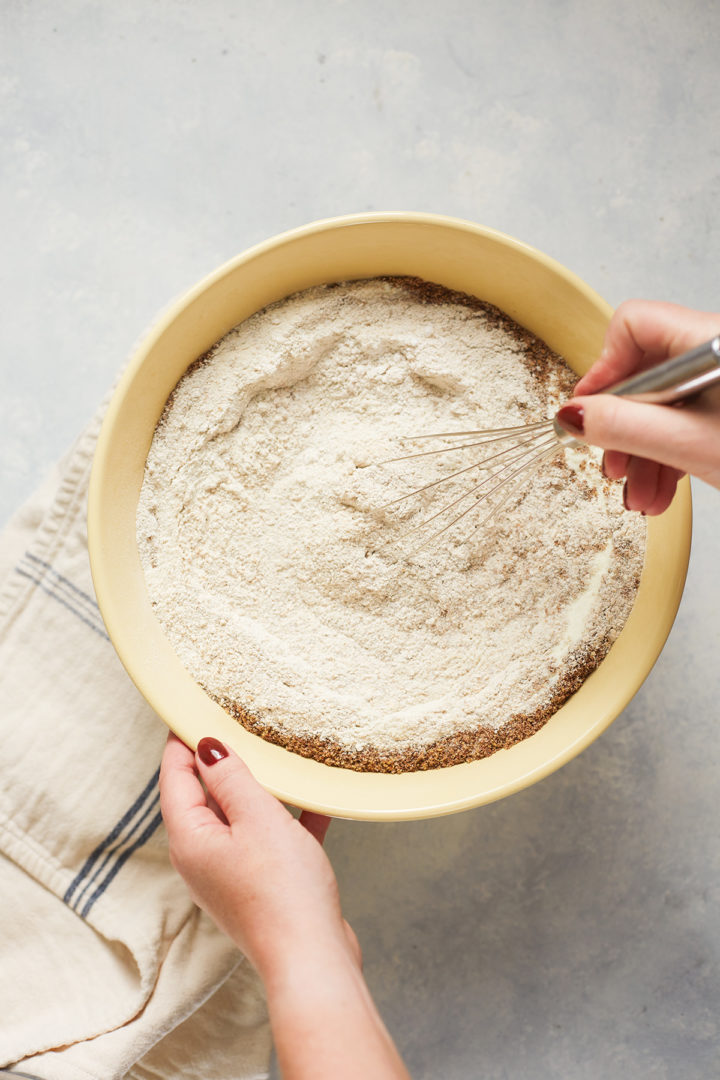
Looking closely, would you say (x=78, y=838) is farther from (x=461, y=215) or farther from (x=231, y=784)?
(x=461, y=215)

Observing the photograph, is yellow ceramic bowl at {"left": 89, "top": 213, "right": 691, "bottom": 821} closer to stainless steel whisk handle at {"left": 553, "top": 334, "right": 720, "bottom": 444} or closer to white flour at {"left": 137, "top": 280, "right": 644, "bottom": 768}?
white flour at {"left": 137, "top": 280, "right": 644, "bottom": 768}

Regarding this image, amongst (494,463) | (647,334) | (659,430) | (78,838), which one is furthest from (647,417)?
(78,838)

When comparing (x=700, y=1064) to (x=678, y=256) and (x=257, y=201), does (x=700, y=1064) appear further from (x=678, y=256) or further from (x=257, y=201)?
(x=257, y=201)

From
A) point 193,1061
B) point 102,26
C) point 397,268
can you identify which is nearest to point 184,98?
point 102,26

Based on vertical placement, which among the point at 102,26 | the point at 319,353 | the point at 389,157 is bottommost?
the point at 319,353

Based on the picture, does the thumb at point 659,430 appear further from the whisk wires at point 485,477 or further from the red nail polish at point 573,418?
the whisk wires at point 485,477

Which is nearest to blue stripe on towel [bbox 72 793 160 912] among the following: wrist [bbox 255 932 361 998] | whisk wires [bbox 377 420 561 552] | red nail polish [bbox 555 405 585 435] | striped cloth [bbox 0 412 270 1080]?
striped cloth [bbox 0 412 270 1080]

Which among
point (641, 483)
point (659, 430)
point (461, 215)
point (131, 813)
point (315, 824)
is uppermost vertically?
→ point (461, 215)
